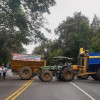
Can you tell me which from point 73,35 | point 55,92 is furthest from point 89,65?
point 73,35

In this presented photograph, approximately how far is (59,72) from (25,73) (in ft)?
12.1

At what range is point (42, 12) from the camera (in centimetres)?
A: 3259

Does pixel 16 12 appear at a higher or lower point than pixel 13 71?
higher

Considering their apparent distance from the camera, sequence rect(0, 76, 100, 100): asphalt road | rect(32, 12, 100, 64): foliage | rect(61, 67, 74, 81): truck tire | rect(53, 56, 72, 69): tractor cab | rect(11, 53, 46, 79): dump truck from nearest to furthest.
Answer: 1. rect(0, 76, 100, 100): asphalt road
2. rect(61, 67, 74, 81): truck tire
3. rect(53, 56, 72, 69): tractor cab
4. rect(11, 53, 46, 79): dump truck
5. rect(32, 12, 100, 64): foliage

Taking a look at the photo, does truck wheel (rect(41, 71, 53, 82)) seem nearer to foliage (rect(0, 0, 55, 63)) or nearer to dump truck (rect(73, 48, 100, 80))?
dump truck (rect(73, 48, 100, 80))

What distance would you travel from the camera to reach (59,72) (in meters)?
25.7

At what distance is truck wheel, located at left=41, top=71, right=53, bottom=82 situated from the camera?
969 inches

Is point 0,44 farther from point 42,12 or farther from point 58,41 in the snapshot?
point 58,41

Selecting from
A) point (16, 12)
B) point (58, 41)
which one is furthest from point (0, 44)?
point (58, 41)

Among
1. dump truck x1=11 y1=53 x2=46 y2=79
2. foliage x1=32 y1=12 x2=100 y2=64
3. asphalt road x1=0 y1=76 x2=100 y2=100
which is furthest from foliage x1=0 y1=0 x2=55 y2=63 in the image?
foliage x1=32 y1=12 x2=100 y2=64

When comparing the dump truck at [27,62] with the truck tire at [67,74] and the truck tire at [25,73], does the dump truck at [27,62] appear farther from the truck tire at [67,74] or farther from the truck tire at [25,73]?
the truck tire at [67,74]

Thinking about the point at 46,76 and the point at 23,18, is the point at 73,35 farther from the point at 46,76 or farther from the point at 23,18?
the point at 46,76

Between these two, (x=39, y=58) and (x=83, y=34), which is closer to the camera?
(x=39, y=58)

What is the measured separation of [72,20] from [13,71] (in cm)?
4805
